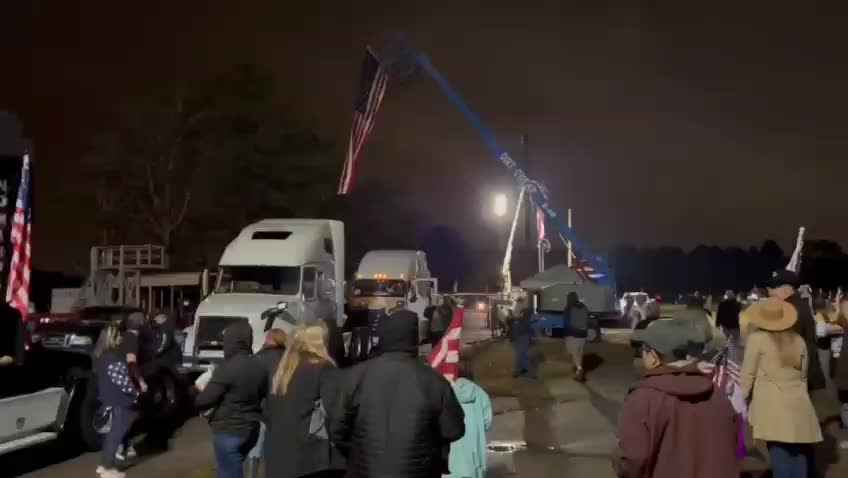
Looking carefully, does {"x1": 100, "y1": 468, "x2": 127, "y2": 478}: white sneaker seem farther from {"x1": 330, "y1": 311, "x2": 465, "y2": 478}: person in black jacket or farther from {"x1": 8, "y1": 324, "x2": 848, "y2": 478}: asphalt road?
{"x1": 330, "y1": 311, "x2": 465, "y2": 478}: person in black jacket

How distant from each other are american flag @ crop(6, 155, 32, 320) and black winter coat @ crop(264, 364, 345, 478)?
5127mm

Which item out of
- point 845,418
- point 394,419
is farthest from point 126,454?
→ point 845,418

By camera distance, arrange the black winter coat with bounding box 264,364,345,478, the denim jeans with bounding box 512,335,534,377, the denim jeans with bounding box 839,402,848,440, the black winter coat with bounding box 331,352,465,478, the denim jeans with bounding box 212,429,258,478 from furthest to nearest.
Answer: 1. the denim jeans with bounding box 512,335,534,377
2. the denim jeans with bounding box 839,402,848,440
3. the denim jeans with bounding box 212,429,258,478
4. the black winter coat with bounding box 264,364,345,478
5. the black winter coat with bounding box 331,352,465,478

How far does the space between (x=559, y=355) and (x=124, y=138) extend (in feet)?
89.0

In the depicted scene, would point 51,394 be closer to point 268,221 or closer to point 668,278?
point 268,221

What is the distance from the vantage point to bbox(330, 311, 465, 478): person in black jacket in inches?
→ 185

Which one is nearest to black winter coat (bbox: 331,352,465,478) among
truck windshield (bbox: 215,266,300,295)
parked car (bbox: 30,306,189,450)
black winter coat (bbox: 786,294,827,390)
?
black winter coat (bbox: 786,294,827,390)

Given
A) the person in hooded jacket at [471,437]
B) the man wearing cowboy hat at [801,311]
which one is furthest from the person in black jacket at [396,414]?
the man wearing cowboy hat at [801,311]

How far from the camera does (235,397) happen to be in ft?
22.7

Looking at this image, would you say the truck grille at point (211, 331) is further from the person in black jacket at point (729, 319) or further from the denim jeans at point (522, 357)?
the person in black jacket at point (729, 319)

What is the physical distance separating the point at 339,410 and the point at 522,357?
1445 centimetres

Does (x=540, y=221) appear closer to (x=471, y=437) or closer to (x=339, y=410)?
(x=471, y=437)

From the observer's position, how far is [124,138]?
42844 mm

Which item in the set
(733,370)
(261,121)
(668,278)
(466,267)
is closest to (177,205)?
(261,121)
